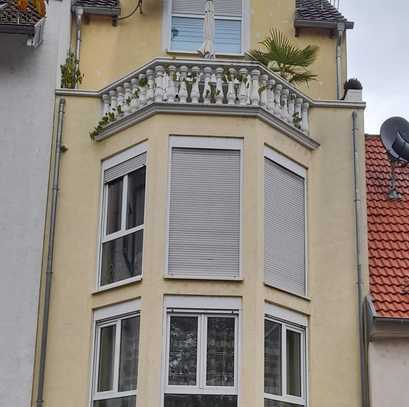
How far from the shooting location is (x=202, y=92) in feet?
51.7

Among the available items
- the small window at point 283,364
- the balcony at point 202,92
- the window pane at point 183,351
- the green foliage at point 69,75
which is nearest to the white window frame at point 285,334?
the small window at point 283,364

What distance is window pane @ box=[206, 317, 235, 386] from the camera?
14.1 m

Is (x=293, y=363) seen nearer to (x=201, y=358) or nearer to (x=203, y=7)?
(x=201, y=358)

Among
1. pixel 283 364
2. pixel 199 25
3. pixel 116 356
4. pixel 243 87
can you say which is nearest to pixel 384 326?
pixel 283 364

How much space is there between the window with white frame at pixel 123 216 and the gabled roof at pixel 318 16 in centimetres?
581

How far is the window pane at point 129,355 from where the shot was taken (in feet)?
47.0

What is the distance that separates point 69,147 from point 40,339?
12.1 feet

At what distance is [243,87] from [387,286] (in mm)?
4454

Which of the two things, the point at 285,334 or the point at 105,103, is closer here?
the point at 285,334

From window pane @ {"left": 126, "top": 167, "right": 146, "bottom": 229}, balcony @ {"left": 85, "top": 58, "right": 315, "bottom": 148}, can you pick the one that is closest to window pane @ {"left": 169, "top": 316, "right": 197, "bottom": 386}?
window pane @ {"left": 126, "top": 167, "right": 146, "bottom": 229}

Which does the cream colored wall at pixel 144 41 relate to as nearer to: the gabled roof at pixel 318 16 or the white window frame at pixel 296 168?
the gabled roof at pixel 318 16

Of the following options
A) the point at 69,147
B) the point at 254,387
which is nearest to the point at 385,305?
the point at 254,387

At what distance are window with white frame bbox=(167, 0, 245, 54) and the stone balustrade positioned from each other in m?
3.47

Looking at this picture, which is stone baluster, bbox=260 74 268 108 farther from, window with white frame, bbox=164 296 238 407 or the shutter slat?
window with white frame, bbox=164 296 238 407
